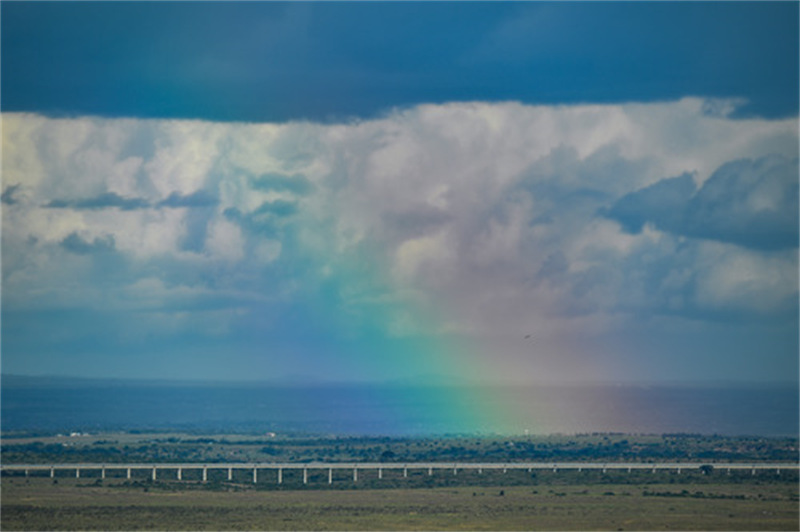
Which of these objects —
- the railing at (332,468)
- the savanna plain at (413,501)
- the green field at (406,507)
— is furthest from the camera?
the railing at (332,468)

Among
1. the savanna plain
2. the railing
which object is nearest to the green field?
the savanna plain

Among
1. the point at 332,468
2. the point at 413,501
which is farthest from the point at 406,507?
the point at 332,468

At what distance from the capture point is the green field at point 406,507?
385 feet

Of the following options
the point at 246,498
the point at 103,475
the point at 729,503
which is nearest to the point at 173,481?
the point at 103,475

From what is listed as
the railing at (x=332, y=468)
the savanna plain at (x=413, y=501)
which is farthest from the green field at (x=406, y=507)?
the railing at (x=332, y=468)

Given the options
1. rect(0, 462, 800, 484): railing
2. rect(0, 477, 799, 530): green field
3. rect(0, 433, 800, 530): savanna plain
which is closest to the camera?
rect(0, 477, 799, 530): green field

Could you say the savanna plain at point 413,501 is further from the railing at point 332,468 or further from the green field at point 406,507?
the railing at point 332,468

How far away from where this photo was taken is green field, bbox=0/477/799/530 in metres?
117

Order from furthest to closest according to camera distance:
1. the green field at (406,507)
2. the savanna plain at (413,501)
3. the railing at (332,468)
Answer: the railing at (332,468), the savanna plain at (413,501), the green field at (406,507)

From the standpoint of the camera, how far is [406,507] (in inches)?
5236

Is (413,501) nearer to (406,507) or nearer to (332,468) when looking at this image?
(406,507)

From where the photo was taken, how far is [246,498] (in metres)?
143

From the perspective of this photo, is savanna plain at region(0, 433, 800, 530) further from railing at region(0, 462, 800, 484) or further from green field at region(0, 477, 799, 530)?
railing at region(0, 462, 800, 484)

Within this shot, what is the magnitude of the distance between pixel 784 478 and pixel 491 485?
39812mm
